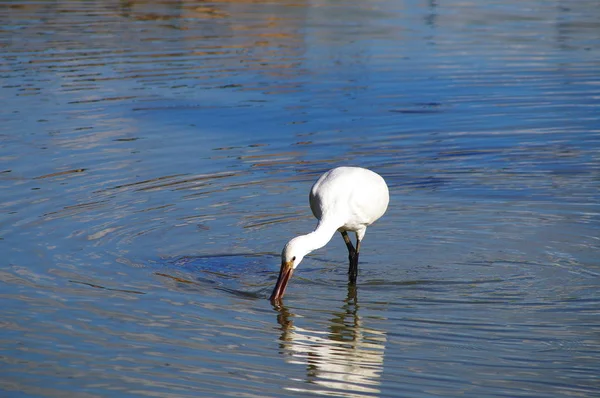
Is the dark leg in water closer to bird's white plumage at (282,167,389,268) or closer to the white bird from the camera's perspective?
the white bird

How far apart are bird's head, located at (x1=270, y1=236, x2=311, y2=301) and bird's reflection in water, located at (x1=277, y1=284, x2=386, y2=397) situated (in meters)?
0.17

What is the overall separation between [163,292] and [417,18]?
62.8 ft

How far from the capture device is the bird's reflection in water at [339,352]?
23.8ft

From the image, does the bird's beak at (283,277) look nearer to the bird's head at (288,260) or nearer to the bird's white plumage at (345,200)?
the bird's head at (288,260)

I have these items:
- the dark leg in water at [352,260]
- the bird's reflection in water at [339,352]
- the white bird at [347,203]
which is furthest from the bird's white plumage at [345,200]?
the bird's reflection in water at [339,352]

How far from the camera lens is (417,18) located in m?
27.2

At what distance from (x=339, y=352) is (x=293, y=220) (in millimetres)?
3434

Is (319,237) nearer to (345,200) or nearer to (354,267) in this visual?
(345,200)

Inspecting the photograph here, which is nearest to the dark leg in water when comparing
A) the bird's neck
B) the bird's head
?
the bird's neck

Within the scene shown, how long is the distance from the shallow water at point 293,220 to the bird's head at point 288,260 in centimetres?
22

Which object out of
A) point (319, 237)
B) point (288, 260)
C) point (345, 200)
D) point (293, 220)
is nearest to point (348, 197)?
point (345, 200)

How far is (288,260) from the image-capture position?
351 inches

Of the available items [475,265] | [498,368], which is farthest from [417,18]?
[498,368]

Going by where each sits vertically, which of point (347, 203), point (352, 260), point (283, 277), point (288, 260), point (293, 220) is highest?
point (347, 203)
